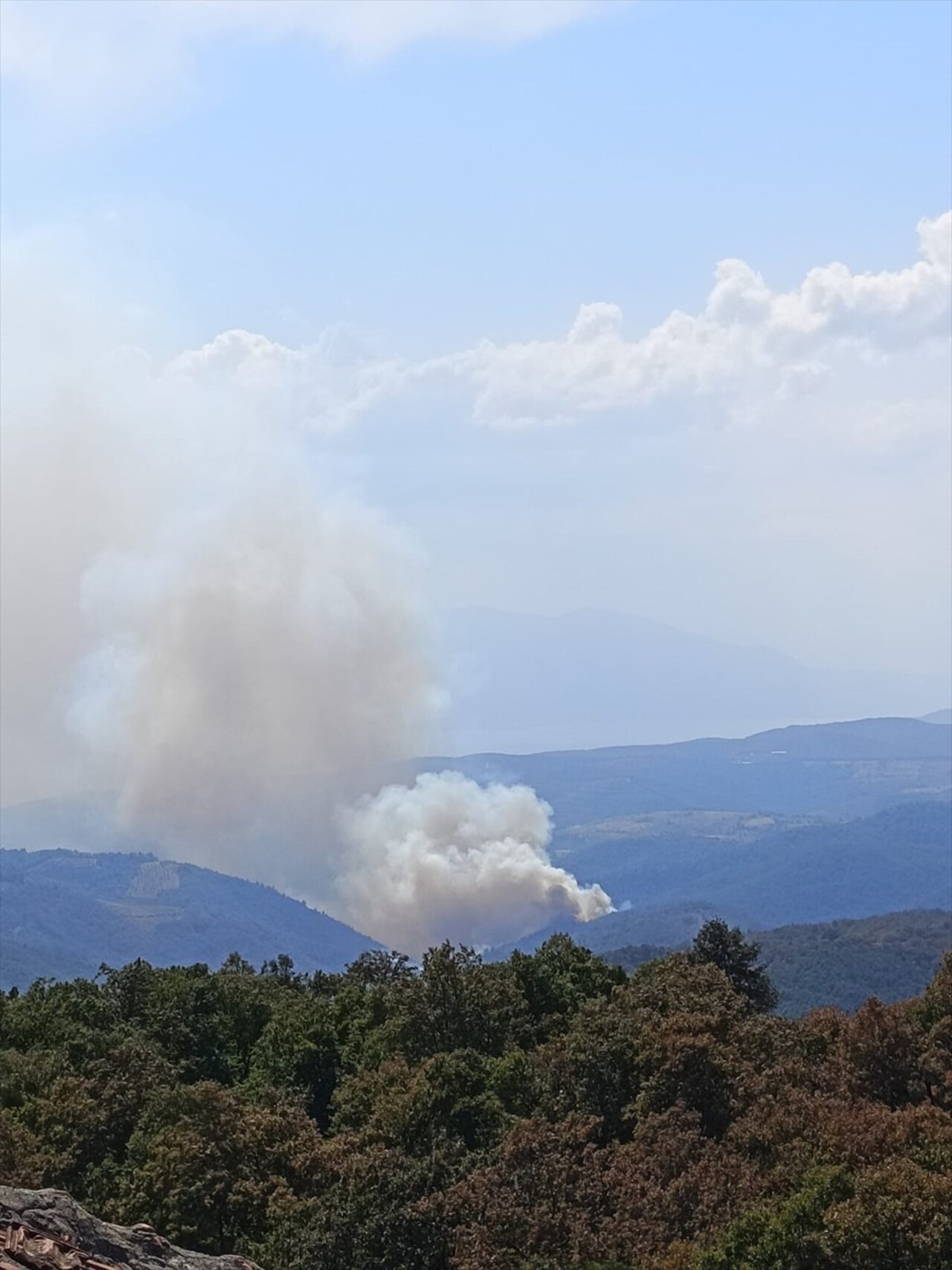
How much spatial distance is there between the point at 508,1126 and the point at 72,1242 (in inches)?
677

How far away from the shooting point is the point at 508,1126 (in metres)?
34.8

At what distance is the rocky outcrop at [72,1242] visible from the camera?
17.2 m

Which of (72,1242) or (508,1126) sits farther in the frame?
(508,1126)

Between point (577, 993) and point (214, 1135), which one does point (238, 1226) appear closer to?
point (214, 1135)

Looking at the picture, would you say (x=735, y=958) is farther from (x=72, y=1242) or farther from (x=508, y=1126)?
(x=72, y=1242)

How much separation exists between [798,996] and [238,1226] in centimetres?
16568

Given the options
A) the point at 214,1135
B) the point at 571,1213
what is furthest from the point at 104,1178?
the point at 571,1213

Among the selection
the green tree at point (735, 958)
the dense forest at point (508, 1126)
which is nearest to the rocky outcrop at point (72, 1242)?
the dense forest at point (508, 1126)

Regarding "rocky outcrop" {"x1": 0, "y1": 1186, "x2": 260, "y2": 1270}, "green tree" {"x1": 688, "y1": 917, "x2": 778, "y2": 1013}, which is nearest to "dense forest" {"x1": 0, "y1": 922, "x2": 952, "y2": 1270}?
"rocky outcrop" {"x1": 0, "y1": 1186, "x2": 260, "y2": 1270}

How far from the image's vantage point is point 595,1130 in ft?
112

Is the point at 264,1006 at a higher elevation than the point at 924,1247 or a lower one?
higher

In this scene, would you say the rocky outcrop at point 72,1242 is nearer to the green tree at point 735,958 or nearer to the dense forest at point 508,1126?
the dense forest at point 508,1126

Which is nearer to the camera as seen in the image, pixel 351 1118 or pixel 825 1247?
pixel 825 1247

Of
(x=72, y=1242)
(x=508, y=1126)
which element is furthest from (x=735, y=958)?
(x=72, y=1242)
